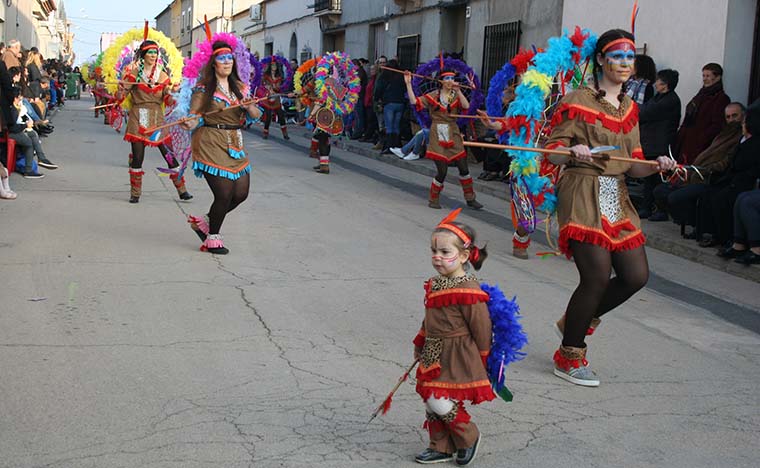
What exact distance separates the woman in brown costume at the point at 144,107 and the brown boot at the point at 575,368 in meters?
7.54

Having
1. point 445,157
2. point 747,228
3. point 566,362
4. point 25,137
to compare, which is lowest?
point 566,362

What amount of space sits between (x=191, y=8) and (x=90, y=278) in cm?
6683

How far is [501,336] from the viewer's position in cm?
421

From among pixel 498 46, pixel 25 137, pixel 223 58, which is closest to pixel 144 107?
pixel 25 137

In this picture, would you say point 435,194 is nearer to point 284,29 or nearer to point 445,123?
point 445,123

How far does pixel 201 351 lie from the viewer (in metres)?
5.81

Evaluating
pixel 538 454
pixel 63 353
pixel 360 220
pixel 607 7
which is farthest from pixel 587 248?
pixel 607 7

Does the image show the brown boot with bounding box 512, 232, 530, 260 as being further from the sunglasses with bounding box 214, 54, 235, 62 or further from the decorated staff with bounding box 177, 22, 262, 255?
the sunglasses with bounding box 214, 54, 235, 62

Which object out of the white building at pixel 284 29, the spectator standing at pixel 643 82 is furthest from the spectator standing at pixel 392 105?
the white building at pixel 284 29

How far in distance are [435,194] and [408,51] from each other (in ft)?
45.0

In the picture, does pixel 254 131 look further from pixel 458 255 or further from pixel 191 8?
pixel 191 8

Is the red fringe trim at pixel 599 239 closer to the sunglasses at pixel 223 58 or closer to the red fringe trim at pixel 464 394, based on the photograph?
the red fringe trim at pixel 464 394

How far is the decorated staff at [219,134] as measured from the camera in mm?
8875

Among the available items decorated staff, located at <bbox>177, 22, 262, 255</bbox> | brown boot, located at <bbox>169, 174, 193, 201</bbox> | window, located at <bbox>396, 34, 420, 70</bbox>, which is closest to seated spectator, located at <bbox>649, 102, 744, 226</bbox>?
decorated staff, located at <bbox>177, 22, 262, 255</bbox>
